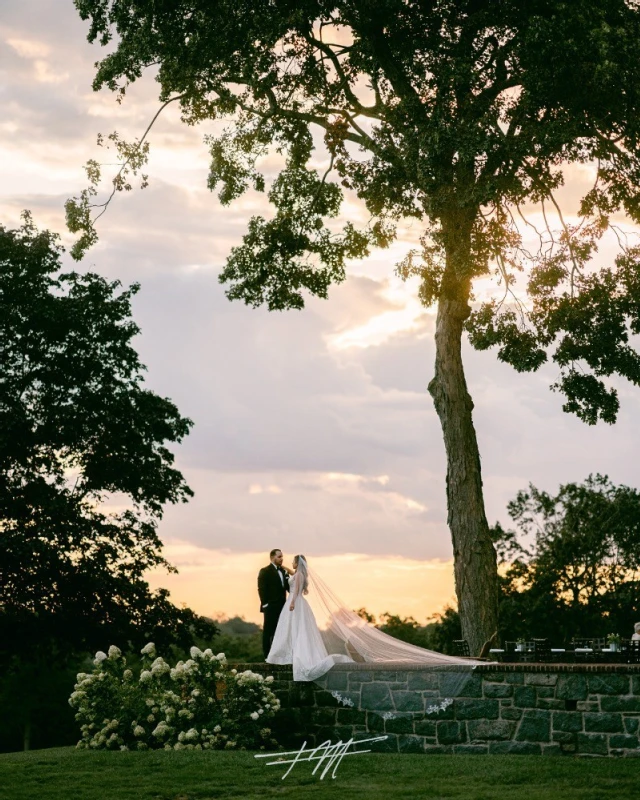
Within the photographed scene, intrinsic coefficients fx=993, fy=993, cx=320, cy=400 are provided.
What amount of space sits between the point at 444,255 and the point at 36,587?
1376cm

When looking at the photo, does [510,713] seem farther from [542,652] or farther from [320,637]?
[320,637]

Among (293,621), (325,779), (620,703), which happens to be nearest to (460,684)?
(620,703)

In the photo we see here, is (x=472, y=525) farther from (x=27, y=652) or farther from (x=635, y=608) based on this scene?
(x=635, y=608)

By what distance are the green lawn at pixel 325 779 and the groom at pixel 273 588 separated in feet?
11.1

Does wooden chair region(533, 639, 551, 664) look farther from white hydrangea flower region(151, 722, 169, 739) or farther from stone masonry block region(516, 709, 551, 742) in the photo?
white hydrangea flower region(151, 722, 169, 739)

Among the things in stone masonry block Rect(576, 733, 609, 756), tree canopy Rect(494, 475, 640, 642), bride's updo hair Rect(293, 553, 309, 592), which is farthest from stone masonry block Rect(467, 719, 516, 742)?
tree canopy Rect(494, 475, 640, 642)

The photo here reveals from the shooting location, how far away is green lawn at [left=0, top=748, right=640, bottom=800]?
9672 millimetres

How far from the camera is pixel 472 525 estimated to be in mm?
17922

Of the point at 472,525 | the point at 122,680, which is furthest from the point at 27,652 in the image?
the point at 472,525

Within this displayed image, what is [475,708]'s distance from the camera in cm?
1270

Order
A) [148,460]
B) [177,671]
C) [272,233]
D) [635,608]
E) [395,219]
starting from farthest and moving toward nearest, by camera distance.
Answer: [635,608] < [148,460] < [272,233] < [395,219] < [177,671]

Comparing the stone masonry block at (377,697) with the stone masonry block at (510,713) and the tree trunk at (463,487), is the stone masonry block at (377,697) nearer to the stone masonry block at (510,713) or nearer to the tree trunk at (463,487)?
the stone masonry block at (510,713)

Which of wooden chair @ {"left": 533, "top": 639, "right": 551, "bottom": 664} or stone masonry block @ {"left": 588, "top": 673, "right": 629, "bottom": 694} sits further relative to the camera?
wooden chair @ {"left": 533, "top": 639, "right": 551, "bottom": 664}

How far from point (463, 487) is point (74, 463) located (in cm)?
1267
